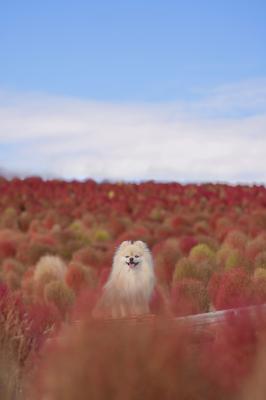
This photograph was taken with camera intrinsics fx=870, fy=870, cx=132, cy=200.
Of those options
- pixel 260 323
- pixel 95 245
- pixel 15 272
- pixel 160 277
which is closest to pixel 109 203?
pixel 95 245

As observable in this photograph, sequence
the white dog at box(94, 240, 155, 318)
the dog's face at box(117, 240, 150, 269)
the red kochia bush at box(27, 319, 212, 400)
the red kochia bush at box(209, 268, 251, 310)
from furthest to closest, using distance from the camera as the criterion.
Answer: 1. the red kochia bush at box(209, 268, 251, 310)
2. the dog's face at box(117, 240, 150, 269)
3. the white dog at box(94, 240, 155, 318)
4. the red kochia bush at box(27, 319, 212, 400)

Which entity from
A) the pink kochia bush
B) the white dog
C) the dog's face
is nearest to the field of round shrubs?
the pink kochia bush

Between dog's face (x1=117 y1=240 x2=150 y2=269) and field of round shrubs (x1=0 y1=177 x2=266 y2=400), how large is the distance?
0.38m

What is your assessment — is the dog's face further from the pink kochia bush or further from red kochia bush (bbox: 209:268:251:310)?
the pink kochia bush

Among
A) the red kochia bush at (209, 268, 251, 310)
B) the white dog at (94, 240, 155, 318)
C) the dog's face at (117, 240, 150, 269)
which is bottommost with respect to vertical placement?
the red kochia bush at (209, 268, 251, 310)

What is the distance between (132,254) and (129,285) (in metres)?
0.27

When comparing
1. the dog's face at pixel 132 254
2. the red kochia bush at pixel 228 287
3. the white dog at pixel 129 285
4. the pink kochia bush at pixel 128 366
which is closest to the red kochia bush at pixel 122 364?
the pink kochia bush at pixel 128 366

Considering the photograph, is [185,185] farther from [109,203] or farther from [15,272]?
[15,272]

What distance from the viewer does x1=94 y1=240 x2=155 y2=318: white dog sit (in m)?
6.69

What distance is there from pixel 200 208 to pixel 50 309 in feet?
36.3

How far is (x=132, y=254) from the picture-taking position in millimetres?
6906

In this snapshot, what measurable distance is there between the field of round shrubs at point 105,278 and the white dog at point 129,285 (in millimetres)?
166

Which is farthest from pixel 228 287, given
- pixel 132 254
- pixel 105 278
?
pixel 105 278

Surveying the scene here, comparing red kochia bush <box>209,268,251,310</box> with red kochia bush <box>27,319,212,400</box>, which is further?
red kochia bush <box>209,268,251,310</box>
